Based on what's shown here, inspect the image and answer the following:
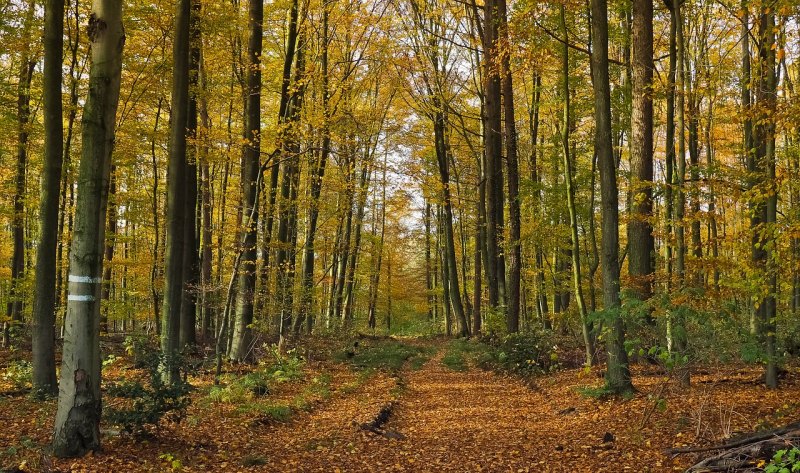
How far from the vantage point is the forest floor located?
5371 millimetres

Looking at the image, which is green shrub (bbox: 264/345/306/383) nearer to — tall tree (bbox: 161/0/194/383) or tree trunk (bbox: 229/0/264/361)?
tree trunk (bbox: 229/0/264/361)

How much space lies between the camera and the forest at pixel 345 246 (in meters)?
5.38

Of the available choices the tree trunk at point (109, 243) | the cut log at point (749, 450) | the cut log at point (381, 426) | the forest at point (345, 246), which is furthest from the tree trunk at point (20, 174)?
the cut log at point (749, 450)

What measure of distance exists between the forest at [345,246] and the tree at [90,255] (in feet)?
0.07

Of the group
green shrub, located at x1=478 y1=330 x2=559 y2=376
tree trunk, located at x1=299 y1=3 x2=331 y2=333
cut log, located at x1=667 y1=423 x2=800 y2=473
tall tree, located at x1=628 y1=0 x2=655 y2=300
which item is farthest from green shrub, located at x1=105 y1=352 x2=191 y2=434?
tree trunk, located at x1=299 y1=3 x2=331 y2=333

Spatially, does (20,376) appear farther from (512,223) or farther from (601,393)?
(512,223)

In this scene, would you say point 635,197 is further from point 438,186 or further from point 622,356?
point 438,186

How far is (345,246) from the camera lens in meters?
20.2

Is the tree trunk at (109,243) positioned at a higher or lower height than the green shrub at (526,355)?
higher

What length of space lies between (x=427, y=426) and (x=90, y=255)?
16.0 ft

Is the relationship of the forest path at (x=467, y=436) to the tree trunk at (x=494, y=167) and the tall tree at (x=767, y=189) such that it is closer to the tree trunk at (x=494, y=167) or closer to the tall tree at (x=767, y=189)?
the tall tree at (x=767, y=189)

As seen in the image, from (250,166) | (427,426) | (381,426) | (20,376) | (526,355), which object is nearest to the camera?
(381,426)

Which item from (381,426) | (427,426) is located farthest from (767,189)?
(381,426)

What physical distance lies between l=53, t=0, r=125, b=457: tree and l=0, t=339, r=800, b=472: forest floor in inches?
12.3
